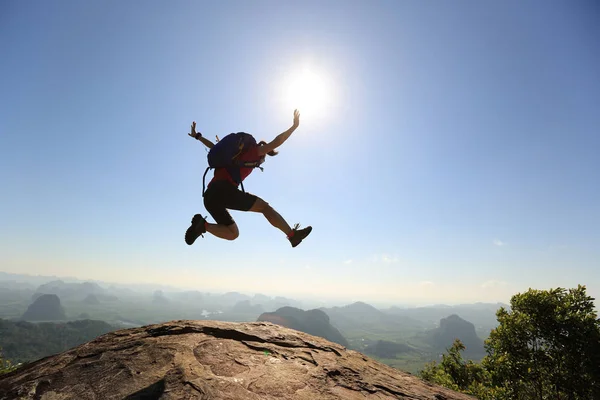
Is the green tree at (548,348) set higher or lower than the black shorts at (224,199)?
lower

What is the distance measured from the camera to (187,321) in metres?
5.88

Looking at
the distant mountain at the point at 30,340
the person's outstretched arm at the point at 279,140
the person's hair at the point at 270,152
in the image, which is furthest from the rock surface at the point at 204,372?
the distant mountain at the point at 30,340

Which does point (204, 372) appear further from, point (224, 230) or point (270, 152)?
point (270, 152)

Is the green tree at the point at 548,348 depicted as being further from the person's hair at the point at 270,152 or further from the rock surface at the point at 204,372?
the person's hair at the point at 270,152

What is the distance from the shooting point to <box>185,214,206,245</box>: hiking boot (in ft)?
21.7

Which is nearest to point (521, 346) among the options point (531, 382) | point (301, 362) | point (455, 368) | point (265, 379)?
point (531, 382)

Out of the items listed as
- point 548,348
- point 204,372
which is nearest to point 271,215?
point 204,372

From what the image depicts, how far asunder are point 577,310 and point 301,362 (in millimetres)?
18400

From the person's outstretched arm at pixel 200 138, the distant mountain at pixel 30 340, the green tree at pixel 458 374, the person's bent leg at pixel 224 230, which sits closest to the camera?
the person's bent leg at pixel 224 230

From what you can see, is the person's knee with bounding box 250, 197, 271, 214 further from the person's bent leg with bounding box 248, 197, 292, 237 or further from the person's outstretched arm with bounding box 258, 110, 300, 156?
the person's outstretched arm with bounding box 258, 110, 300, 156

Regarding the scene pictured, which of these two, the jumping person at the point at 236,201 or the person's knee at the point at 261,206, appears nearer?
the jumping person at the point at 236,201

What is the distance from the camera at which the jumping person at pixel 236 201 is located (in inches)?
246

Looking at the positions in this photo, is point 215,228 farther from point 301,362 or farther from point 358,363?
point 358,363

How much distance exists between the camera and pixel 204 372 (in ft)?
12.2
